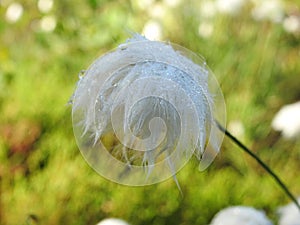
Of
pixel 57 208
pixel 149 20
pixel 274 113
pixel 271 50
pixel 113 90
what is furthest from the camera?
pixel 149 20

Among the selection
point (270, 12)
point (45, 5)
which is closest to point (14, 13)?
point (45, 5)

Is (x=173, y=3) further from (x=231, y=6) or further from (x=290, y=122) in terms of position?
(x=290, y=122)

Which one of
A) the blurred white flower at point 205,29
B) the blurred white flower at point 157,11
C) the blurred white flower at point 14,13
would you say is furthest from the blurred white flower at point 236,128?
the blurred white flower at point 14,13

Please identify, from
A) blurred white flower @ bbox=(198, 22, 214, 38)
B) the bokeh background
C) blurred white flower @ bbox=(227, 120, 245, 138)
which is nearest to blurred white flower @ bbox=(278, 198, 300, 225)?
the bokeh background

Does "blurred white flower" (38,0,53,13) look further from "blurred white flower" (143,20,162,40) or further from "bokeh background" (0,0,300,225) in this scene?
"blurred white flower" (143,20,162,40)

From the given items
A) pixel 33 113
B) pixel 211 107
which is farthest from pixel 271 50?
pixel 211 107

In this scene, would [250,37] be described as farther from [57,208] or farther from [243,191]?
[57,208]
